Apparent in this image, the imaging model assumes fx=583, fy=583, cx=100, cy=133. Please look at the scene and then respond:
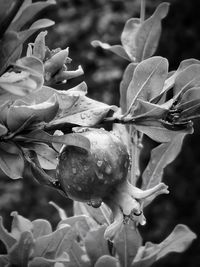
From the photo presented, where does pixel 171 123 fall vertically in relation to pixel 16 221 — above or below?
above

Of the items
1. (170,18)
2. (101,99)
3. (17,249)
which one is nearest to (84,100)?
(17,249)

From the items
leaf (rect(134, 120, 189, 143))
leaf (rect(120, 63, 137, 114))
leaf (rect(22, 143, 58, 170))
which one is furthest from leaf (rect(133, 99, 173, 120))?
leaf (rect(120, 63, 137, 114))

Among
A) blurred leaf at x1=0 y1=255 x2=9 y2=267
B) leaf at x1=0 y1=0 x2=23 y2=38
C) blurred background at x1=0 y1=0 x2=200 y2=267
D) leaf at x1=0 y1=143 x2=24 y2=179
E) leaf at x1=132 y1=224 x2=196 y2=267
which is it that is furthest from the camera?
blurred background at x1=0 y1=0 x2=200 y2=267

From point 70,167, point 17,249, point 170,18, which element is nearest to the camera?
point 70,167

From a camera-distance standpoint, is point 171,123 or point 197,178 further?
point 197,178

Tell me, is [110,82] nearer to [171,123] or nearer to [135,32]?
[135,32]

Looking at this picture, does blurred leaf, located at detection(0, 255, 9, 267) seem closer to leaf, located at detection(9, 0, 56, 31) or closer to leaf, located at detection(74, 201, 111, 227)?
leaf, located at detection(74, 201, 111, 227)

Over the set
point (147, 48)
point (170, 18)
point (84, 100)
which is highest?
point (84, 100)

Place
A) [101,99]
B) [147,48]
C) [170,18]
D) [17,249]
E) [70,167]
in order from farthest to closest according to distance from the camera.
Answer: [170,18] → [101,99] → [147,48] → [17,249] → [70,167]
